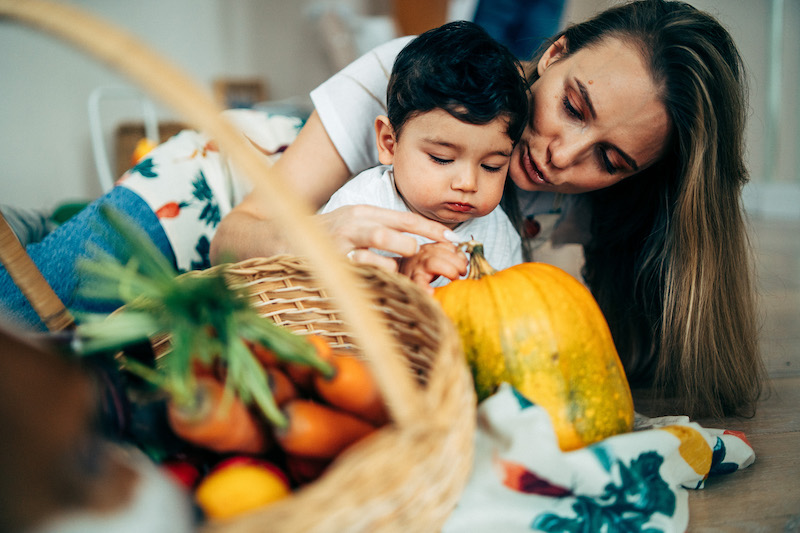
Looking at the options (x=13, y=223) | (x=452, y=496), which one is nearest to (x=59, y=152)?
(x=13, y=223)

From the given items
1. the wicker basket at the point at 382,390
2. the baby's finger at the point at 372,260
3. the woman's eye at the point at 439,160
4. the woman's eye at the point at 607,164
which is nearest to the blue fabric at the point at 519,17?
the woman's eye at the point at 607,164

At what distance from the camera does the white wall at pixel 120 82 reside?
3.11 m

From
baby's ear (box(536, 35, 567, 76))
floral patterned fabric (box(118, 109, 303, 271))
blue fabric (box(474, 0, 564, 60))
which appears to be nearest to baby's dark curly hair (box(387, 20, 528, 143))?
baby's ear (box(536, 35, 567, 76))

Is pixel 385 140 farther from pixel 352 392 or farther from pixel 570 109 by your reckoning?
pixel 352 392

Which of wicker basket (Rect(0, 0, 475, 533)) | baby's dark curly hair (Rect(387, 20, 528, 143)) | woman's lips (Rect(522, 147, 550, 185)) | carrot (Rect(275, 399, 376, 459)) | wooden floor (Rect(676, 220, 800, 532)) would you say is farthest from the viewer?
woman's lips (Rect(522, 147, 550, 185))

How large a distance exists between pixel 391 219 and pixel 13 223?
1.10 metres

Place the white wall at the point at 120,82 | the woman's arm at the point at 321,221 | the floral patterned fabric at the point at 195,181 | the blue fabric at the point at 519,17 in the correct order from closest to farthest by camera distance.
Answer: the woman's arm at the point at 321,221 < the floral patterned fabric at the point at 195,181 < the blue fabric at the point at 519,17 < the white wall at the point at 120,82

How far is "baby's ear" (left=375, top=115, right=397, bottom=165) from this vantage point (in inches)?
40.1

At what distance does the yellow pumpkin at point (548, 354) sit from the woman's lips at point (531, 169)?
1.18 ft

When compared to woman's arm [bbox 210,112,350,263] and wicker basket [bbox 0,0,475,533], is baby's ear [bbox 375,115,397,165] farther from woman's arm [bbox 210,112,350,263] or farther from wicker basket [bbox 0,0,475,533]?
wicker basket [bbox 0,0,475,533]

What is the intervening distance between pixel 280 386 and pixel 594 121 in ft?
2.27

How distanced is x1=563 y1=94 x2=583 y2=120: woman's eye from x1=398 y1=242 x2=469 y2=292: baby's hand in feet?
1.20

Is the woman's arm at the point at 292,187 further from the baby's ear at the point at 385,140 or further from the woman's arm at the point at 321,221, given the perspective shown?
the baby's ear at the point at 385,140

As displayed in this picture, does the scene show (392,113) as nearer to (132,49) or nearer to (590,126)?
(590,126)
